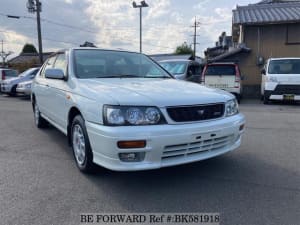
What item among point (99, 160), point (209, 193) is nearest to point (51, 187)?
point (99, 160)

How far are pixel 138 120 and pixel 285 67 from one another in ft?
32.7

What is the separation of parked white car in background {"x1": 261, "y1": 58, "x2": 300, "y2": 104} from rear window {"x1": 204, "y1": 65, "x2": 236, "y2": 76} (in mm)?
1310

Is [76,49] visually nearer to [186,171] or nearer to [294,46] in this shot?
[186,171]

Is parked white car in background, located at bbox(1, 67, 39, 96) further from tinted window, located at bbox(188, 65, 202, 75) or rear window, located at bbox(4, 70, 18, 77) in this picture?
tinted window, located at bbox(188, 65, 202, 75)

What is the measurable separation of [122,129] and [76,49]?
2.14 metres

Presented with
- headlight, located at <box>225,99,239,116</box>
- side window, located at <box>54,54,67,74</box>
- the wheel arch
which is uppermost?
side window, located at <box>54,54,67,74</box>

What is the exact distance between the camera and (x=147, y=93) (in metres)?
3.21

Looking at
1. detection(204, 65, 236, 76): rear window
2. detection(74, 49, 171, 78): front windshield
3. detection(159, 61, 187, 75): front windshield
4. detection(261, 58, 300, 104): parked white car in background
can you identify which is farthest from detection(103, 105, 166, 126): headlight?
detection(204, 65, 236, 76): rear window

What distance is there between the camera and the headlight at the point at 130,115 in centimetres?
293

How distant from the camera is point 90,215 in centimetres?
272

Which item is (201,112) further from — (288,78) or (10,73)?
(10,73)

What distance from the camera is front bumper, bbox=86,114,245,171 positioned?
2.87 meters

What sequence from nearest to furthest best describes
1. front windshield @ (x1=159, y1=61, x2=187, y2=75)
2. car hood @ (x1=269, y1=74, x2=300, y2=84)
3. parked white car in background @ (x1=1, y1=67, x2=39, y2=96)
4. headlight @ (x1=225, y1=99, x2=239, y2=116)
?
headlight @ (x1=225, y1=99, x2=239, y2=116), car hood @ (x1=269, y1=74, x2=300, y2=84), front windshield @ (x1=159, y1=61, x2=187, y2=75), parked white car in background @ (x1=1, y1=67, x2=39, y2=96)

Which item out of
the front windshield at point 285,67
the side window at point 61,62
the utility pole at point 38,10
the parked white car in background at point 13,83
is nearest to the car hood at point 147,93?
the side window at point 61,62
